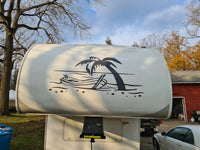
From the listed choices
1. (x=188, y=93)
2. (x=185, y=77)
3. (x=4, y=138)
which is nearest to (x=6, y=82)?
(x=4, y=138)

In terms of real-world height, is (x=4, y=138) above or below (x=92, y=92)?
below

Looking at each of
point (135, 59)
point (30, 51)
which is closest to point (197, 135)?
point (135, 59)

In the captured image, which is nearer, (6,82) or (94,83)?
(94,83)

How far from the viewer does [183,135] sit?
4.98 meters

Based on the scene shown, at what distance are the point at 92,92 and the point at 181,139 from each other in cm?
321

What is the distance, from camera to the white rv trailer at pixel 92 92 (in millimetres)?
3475

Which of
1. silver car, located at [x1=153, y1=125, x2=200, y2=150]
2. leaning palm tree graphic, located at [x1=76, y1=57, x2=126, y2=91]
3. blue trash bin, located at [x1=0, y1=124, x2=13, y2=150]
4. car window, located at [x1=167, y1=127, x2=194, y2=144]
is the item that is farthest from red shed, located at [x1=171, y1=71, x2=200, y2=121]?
blue trash bin, located at [x1=0, y1=124, x2=13, y2=150]

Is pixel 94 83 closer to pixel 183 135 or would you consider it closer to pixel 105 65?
pixel 105 65

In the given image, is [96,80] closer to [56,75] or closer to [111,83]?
[111,83]

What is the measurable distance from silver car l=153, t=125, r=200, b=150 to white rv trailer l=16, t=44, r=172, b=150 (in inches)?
54.6

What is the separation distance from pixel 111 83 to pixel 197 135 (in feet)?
9.08

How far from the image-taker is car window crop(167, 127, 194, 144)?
4.54 metres

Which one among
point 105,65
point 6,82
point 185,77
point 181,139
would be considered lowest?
point 181,139

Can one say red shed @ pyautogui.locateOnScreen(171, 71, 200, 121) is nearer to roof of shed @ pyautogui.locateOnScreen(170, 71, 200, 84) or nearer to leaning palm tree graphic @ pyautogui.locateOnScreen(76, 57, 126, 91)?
roof of shed @ pyautogui.locateOnScreen(170, 71, 200, 84)
